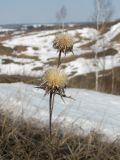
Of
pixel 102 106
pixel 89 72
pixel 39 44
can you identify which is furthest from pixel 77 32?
pixel 102 106

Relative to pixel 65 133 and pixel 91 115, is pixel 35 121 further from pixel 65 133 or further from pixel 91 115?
pixel 91 115

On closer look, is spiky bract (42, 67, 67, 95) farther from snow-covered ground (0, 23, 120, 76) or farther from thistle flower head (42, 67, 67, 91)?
snow-covered ground (0, 23, 120, 76)

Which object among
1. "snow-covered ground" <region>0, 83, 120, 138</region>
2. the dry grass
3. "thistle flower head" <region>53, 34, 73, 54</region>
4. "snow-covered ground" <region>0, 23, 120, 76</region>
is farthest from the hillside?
"thistle flower head" <region>53, 34, 73, 54</region>

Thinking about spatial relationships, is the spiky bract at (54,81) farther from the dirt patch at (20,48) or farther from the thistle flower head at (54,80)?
the dirt patch at (20,48)

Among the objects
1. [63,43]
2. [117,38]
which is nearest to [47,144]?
[63,43]

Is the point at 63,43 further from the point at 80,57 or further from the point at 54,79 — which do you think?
the point at 80,57

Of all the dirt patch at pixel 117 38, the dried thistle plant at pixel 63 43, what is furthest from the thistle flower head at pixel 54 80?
the dirt patch at pixel 117 38
